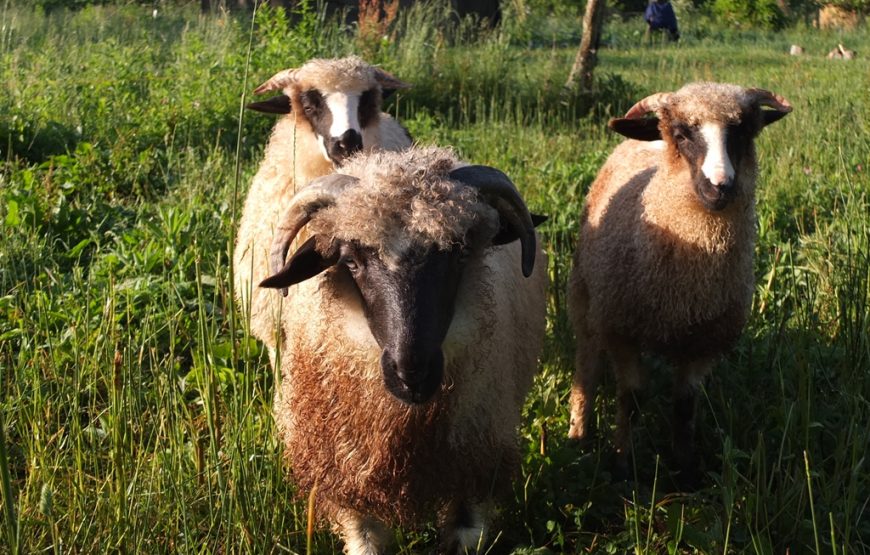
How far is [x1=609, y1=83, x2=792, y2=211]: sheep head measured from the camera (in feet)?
11.6

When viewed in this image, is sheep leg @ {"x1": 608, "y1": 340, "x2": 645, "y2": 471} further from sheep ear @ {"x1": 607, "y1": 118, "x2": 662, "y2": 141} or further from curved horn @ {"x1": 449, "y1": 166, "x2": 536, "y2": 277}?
curved horn @ {"x1": 449, "y1": 166, "x2": 536, "y2": 277}

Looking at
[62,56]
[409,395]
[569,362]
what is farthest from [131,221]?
[62,56]

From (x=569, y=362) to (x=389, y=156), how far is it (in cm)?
230

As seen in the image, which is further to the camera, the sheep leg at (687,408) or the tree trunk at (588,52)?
the tree trunk at (588,52)

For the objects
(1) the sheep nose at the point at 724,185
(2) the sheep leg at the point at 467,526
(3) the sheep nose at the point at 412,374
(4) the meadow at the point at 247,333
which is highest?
(1) the sheep nose at the point at 724,185

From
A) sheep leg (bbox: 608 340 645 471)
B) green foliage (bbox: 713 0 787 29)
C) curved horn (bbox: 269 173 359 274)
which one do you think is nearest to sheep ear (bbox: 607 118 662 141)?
sheep leg (bbox: 608 340 645 471)

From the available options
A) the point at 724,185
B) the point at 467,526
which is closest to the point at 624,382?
the point at 724,185

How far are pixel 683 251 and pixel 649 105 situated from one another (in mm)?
703

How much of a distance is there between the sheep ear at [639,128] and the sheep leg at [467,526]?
6.27 ft

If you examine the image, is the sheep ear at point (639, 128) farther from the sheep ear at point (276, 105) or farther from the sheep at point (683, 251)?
the sheep ear at point (276, 105)

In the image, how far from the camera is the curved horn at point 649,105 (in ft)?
12.8

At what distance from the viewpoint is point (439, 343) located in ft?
7.79

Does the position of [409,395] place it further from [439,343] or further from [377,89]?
[377,89]

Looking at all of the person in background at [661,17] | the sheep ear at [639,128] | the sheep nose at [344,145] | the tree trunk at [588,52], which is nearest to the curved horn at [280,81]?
the sheep nose at [344,145]
